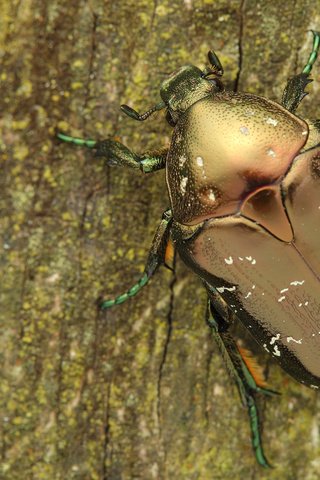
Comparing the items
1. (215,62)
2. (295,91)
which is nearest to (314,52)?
(295,91)

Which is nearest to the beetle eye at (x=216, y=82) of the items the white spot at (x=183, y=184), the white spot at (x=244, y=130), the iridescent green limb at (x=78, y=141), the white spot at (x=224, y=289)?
the white spot at (x=244, y=130)

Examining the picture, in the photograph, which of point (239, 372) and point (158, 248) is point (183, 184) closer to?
point (158, 248)

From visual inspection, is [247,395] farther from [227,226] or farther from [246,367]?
[227,226]

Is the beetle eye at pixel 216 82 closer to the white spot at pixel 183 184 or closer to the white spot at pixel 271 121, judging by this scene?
the white spot at pixel 271 121

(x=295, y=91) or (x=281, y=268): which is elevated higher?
(x=295, y=91)

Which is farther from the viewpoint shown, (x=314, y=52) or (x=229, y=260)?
(x=314, y=52)

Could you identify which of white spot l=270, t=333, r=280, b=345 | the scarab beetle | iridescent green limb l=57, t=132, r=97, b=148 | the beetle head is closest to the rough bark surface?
iridescent green limb l=57, t=132, r=97, b=148
